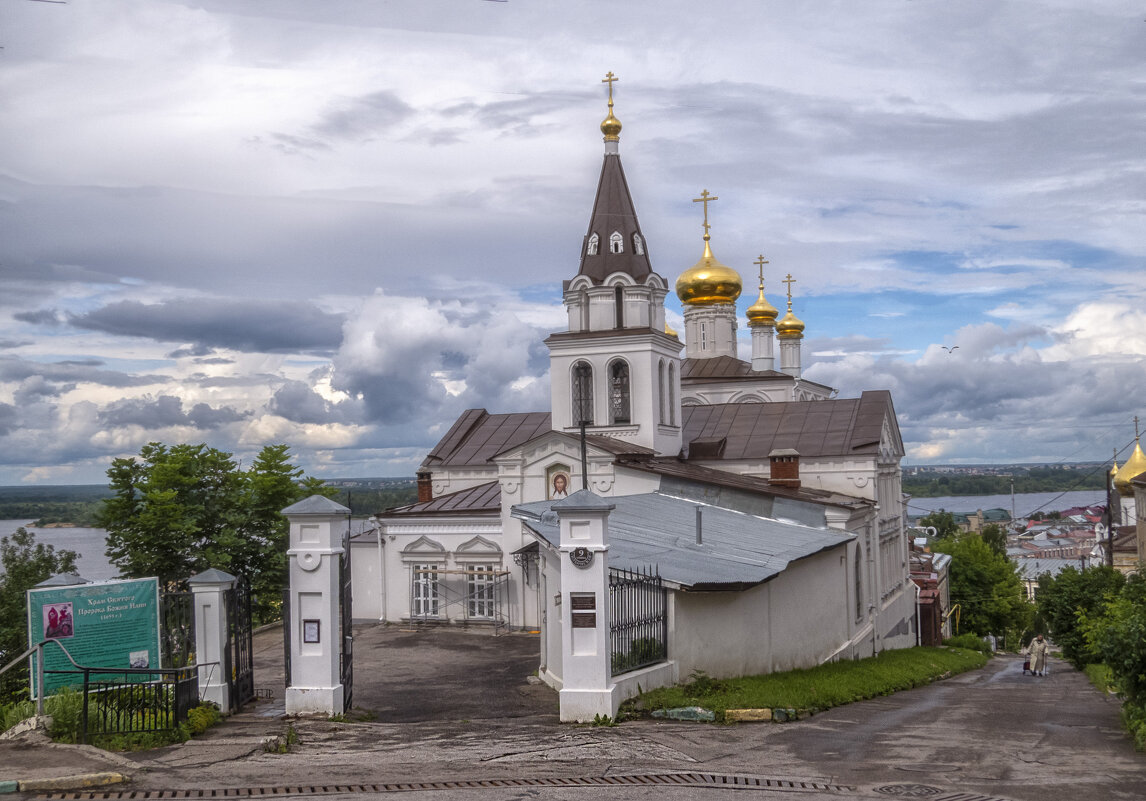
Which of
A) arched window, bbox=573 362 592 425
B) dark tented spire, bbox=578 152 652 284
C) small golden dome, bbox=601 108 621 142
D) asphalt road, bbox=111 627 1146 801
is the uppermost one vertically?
small golden dome, bbox=601 108 621 142

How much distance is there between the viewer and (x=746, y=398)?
41.9 metres

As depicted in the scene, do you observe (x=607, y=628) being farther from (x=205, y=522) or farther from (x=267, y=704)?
(x=205, y=522)

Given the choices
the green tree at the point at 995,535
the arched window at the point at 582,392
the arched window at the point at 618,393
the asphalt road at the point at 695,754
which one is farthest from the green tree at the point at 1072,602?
the green tree at the point at 995,535

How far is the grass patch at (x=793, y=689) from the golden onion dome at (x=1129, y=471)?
32623 mm

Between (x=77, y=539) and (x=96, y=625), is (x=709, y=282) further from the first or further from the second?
(x=77, y=539)

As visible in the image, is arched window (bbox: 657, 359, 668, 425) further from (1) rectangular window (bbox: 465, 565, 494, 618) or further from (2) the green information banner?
(2) the green information banner

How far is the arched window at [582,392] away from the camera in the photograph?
29.2m

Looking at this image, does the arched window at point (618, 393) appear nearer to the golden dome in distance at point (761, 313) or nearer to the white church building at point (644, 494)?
the white church building at point (644, 494)

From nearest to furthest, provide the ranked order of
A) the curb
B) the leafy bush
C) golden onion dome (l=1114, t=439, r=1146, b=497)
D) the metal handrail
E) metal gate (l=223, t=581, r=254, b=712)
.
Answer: the curb < the metal handrail < the leafy bush < metal gate (l=223, t=581, r=254, b=712) < golden onion dome (l=1114, t=439, r=1146, b=497)

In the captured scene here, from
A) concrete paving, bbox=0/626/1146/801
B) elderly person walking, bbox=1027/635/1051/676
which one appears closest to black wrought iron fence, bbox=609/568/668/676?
concrete paving, bbox=0/626/1146/801

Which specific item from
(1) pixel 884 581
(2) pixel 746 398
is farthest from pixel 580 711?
(2) pixel 746 398

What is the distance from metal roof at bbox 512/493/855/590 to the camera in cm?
1623

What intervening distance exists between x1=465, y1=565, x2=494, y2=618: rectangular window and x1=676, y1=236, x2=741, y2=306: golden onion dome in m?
18.1

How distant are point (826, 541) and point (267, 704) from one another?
11.1 metres
